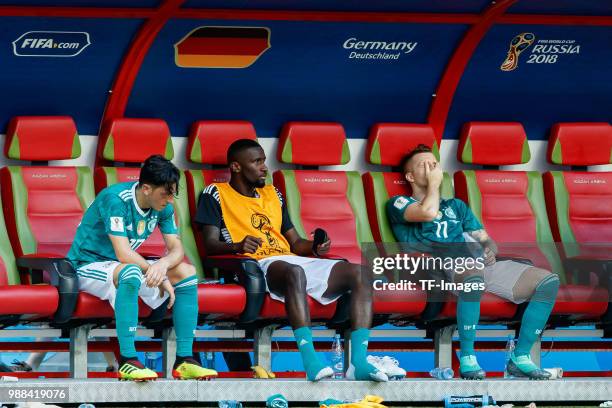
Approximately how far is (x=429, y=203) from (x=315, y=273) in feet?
3.38

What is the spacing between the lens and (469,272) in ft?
29.1

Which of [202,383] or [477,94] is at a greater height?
[477,94]

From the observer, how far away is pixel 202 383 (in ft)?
25.3

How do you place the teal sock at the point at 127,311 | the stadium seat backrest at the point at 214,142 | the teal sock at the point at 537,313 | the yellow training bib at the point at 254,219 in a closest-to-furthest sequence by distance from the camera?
the teal sock at the point at 127,311 → the teal sock at the point at 537,313 → the yellow training bib at the point at 254,219 → the stadium seat backrest at the point at 214,142

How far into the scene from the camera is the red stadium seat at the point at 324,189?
9680 mm

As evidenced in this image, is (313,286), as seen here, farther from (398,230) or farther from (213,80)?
(213,80)

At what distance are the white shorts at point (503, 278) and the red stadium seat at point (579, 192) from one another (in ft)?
2.48

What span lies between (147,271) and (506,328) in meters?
2.80

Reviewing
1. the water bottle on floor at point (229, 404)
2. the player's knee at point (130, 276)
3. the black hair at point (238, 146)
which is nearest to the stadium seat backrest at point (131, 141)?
the black hair at point (238, 146)

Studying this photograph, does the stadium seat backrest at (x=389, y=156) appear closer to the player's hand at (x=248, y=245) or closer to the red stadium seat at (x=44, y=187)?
the player's hand at (x=248, y=245)

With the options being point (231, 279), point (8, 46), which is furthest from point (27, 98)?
point (231, 279)

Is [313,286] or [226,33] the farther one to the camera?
[226,33]

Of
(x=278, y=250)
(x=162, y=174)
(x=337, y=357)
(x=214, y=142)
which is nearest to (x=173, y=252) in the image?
(x=162, y=174)

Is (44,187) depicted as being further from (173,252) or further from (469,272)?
(469,272)
